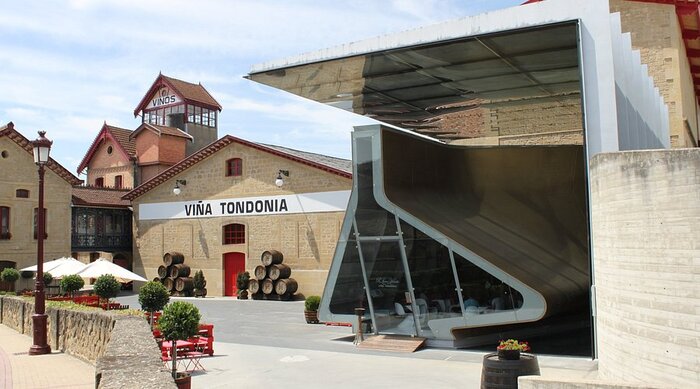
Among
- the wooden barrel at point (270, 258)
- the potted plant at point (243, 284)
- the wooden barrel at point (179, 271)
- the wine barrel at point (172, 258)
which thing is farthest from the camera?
the wine barrel at point (172, 258)

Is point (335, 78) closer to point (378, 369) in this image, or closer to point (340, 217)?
point (378, 369)

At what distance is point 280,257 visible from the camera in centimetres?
2878

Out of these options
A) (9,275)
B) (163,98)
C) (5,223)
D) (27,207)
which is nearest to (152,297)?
(9,275)

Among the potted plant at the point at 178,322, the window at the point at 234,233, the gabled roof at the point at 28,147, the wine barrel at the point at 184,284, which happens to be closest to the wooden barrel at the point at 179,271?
the wine barrel at the point at 184,284

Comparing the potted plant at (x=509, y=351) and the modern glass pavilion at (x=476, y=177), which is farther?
the modern glass pavilion at (x=476, y=177)

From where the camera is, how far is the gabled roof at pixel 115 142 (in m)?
44.3

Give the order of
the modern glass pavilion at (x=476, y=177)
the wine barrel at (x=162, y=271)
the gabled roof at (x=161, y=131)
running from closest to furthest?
the modern glass pavilion at (x=476, y=177)
the wine barrel at (x=162, y=271)
the gabled roof at (x=161, y=131)

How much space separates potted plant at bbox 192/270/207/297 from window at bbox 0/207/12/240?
32.0 ft

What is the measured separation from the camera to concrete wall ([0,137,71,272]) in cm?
3256

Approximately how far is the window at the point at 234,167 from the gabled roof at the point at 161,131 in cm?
1220

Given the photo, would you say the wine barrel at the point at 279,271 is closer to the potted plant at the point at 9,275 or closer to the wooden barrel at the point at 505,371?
the potted plant at the point at 9,275

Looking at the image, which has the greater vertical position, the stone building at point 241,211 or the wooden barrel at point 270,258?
the stone building at point 241,211

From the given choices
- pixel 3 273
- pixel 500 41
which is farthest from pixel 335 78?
pixel 3 273

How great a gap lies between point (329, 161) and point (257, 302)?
763 cm
